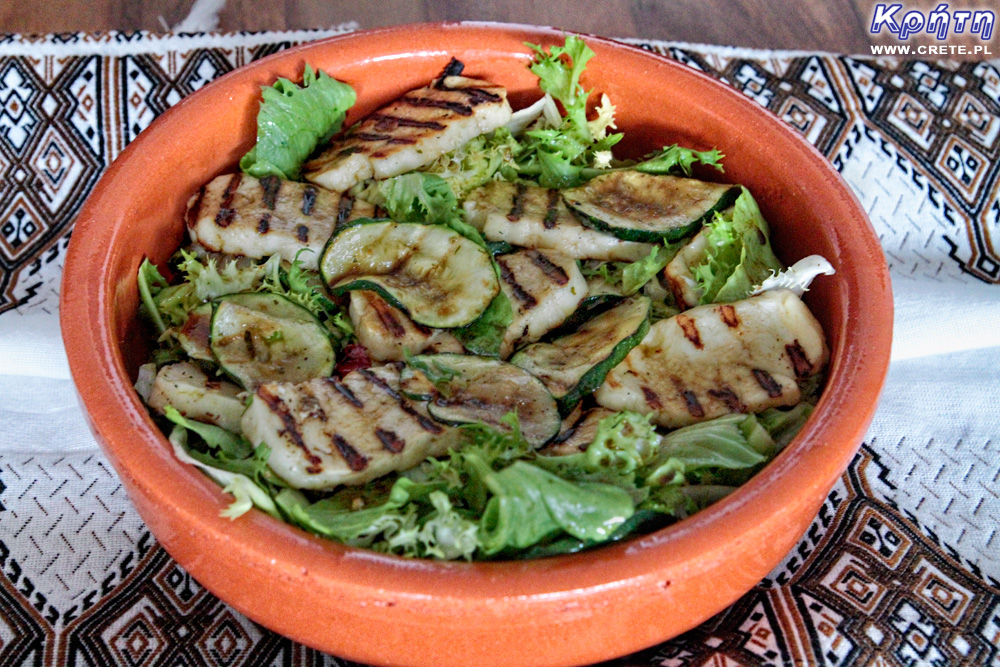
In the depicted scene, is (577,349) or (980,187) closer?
(577,349)

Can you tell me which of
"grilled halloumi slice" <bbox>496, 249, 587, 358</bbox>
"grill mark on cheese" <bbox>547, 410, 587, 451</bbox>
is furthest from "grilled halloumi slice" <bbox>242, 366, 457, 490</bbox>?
"grilled halloumi slice" <bbox>496, 249, 587, 358</bbox>

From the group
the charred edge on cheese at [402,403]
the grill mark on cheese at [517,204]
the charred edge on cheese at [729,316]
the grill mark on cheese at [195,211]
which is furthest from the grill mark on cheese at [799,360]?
the grill mark on cheese at [195,211]

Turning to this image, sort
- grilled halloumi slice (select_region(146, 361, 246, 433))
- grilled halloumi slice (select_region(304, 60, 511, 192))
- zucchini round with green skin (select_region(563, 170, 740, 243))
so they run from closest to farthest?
grilled halloumi slice (select_region(146, 361, 246, 433))
zucchini round with green skin (select_region(563, 170, 740, 243))
grilled halloumi slice (select_region(304, 60, 511, 192))

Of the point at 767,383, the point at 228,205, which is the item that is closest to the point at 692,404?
the point at 767,383

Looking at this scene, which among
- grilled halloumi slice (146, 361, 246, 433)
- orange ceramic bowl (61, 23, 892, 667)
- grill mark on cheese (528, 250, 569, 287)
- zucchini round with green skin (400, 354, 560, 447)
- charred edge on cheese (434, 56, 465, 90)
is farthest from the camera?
charred edge on cheese (434, 56, 465, 90)

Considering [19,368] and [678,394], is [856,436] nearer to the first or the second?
[678,394]

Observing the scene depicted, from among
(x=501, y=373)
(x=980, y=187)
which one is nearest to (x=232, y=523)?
(x=501, y=373)

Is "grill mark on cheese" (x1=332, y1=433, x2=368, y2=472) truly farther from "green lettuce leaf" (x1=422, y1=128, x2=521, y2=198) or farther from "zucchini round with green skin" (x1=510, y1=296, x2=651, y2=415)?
"green lettuce leaf" (x1=422, y1=128, x2=521, y2=198)

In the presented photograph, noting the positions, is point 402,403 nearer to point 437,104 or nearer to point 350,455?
point 350,455
